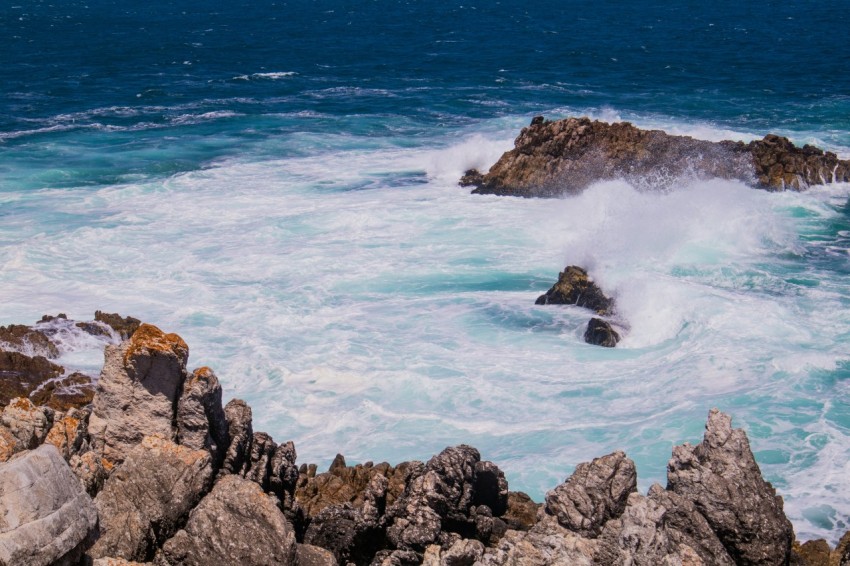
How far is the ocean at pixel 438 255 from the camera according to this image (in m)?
24.4

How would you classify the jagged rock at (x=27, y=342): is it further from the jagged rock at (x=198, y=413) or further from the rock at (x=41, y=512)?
the rock at (x=41, y=512)

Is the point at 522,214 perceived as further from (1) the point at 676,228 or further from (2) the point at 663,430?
(2) the point at 663,430

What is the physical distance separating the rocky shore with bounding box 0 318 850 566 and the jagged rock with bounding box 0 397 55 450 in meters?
0.02

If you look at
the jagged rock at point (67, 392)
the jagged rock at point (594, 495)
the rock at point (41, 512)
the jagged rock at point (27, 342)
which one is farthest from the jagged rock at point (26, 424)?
the jagged rock at point (27, 342)

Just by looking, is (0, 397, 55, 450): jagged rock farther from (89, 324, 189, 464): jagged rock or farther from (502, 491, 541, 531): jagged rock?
(502, 491, 541, 531): jagged rock

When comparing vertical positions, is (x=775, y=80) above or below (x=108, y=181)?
above

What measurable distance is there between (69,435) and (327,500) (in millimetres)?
4624

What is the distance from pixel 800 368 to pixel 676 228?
14.8 metres

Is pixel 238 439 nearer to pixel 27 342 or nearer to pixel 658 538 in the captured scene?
pixel 658 538

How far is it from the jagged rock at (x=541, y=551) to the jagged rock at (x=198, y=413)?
201 inches

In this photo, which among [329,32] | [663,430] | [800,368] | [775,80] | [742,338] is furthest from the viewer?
[329,32]

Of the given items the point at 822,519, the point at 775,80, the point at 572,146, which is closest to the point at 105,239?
the point at 572,146

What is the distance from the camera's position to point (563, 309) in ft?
105

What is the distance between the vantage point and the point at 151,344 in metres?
14.7
